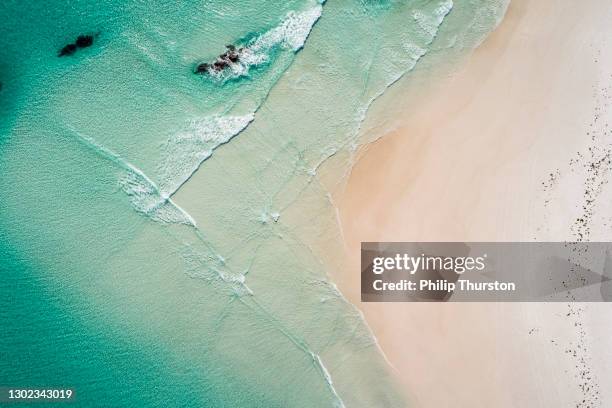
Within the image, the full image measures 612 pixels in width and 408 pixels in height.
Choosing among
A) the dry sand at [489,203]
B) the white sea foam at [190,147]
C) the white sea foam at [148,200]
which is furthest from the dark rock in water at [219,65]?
the dry sand at [489,203]

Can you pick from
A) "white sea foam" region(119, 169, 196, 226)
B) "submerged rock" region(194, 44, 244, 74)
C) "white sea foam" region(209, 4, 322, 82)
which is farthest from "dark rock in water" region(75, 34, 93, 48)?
"white sea foam" region(209, 4, 322, 82)

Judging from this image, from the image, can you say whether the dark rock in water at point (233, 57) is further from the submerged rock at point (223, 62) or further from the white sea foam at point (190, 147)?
the white sea foam at point (190, 147)

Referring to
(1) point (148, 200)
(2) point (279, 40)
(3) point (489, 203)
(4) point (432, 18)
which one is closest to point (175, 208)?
(1) point (148, 200)

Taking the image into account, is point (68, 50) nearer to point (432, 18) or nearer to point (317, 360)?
point (432, 18)

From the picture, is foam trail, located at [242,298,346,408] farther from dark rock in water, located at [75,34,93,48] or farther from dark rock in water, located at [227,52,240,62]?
dark rock in water, located at [75,34,93,48]

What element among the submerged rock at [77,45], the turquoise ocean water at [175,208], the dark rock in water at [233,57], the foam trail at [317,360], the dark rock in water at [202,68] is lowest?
the foam trail at [317,360]

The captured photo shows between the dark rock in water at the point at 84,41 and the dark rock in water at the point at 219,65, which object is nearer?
the dark rock in water at the point at 84,41
